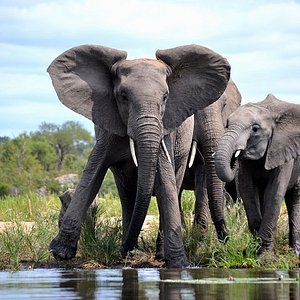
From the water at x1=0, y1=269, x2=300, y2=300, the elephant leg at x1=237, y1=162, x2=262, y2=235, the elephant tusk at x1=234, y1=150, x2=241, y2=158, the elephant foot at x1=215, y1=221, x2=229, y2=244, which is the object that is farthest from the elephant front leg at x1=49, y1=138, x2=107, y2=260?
the elephant foot at x1=215, y1=221, x2=229, y2=244

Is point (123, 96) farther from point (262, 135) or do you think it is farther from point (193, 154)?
point (193, 154)

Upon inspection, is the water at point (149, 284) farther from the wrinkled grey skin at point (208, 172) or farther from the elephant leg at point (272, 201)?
the wrinkled grey skin at point (208, 172)

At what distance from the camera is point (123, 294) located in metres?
9.97

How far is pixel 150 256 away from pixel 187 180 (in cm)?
267

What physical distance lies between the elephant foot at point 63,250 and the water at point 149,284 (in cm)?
34

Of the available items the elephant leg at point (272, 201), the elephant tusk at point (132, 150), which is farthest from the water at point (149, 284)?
the elephant leg at point (272, 201)

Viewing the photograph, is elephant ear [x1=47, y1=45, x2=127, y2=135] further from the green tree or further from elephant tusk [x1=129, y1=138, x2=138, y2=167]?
the green tree

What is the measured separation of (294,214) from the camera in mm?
14898

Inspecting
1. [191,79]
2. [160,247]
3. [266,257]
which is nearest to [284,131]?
[191,79]

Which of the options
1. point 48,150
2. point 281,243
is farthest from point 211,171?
point 48,150

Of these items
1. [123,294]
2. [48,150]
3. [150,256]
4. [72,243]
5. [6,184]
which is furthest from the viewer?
[48,150]

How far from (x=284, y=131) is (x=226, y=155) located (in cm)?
155

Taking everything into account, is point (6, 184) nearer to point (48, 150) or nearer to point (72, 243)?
point (48, 150)

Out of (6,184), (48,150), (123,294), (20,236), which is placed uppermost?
(48,150)
